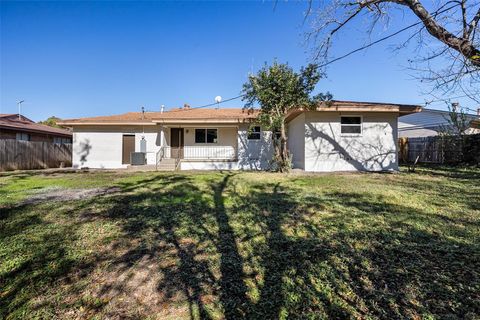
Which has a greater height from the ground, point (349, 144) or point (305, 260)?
point (349, 144)

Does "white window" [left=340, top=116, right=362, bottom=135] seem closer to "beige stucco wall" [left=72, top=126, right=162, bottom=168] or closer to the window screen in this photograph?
the window screen

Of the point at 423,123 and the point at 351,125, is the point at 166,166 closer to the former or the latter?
the point at 351,125

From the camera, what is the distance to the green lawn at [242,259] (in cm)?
233

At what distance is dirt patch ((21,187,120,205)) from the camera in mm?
6461

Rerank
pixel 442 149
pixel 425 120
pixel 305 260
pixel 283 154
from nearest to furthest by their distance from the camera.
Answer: pixel 305 260, pixel 283 154, pixel 442 149, pixel 425 120

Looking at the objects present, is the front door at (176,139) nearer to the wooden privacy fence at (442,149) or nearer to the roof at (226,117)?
the roof at (226,117)

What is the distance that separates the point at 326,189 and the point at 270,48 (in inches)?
348

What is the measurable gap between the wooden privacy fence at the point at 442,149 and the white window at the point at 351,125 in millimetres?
3813

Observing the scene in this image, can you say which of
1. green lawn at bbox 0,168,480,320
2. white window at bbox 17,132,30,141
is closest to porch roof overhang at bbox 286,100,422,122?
green lawn at bbox 0,168,480,320

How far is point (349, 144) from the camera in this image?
12.5 m

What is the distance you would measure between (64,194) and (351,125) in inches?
441

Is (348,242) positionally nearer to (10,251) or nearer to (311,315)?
(311,315)

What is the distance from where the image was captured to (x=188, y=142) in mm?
16422

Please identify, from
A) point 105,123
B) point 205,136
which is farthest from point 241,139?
point 105,123
